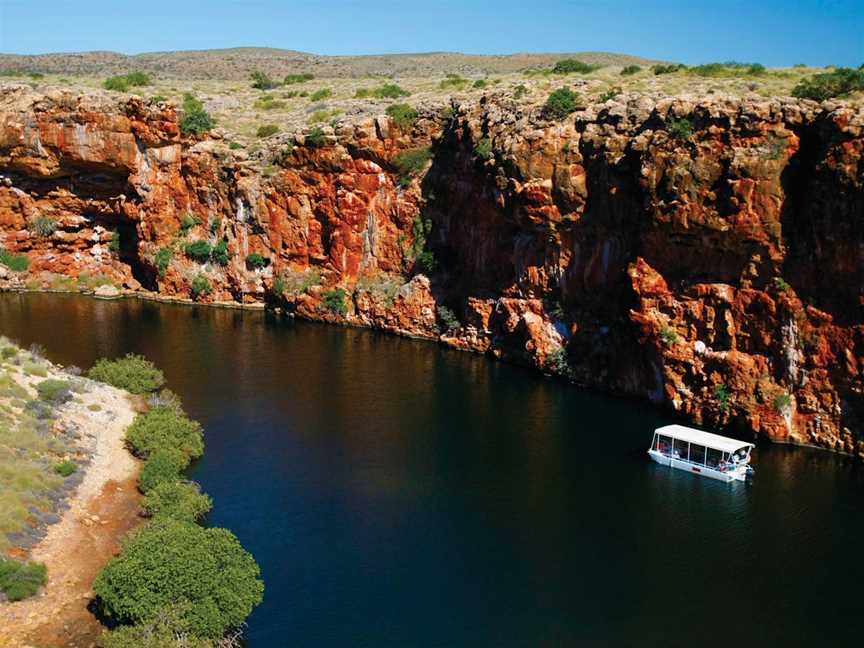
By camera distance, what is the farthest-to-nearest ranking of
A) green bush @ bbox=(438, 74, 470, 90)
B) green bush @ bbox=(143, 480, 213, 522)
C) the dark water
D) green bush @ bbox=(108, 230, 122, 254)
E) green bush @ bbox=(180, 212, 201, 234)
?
1. green bush @ bbox=(108, 230, 122, 254)
2. green bush @ bbox=(438, 74, 470, 90)
3. green bush @ bbox=(180, 212, 201, 234)
4. green bush @ bbox=(143, 480, 213, 522)
5. the dark water

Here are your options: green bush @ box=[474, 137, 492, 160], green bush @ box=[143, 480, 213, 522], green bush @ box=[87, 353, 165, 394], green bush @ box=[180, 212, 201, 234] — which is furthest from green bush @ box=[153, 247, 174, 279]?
green bush @ box=[143, 480, 213, 522]

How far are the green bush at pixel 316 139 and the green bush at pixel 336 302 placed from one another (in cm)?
1247

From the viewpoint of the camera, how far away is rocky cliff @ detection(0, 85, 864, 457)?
45.2 meters

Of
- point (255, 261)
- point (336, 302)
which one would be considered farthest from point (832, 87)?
point (255, 261)

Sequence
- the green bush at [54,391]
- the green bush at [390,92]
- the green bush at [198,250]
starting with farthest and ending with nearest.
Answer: the green bush at [390,92]
the green bush at [198,250]
the green bush at [54,391]

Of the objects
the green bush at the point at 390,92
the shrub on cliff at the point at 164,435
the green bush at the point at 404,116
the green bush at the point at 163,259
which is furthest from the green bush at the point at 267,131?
the shrub on cliff at the point at 164,435

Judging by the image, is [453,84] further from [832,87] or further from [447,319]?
[832,87]

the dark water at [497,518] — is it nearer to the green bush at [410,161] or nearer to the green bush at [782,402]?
the green bush at [782,402]

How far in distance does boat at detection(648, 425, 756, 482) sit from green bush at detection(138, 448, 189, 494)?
2336cm

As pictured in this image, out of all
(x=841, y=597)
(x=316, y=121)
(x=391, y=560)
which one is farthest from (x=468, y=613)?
(x=316, y=121)

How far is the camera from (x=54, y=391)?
148 ft

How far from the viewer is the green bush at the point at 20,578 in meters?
28.7

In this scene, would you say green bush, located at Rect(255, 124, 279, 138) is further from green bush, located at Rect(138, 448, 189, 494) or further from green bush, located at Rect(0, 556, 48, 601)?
green bush, located at Rect(0, 556, 48, 601)

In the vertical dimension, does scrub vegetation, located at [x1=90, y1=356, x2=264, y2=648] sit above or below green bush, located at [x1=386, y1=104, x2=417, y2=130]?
below
